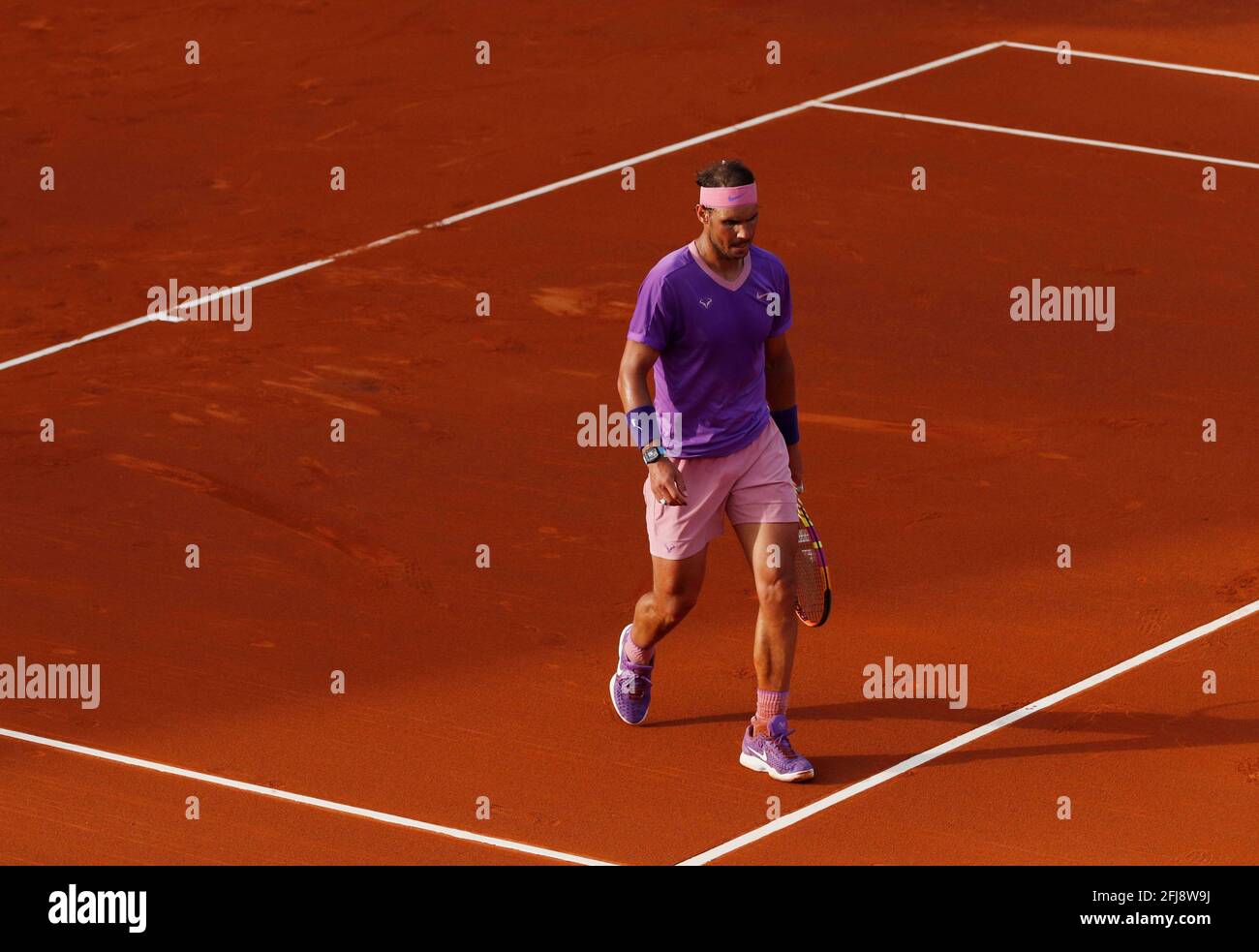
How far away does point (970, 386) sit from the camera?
1341cm

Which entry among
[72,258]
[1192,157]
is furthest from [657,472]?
[1192,157]

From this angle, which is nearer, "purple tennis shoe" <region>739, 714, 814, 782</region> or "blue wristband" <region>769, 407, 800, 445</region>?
"purple tennis shoe" <region>739, 714, 814, 782</region>

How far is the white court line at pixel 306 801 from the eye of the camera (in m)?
8.40

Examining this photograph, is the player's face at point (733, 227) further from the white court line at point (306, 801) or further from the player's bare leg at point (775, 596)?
the white court line at point (306, 801)

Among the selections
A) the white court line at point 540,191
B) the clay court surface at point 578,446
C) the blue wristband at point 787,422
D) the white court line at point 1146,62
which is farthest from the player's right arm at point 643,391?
the white court line at point 1146,62

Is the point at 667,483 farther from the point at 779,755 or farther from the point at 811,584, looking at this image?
the point at 779,755

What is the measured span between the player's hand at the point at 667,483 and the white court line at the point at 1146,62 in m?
13.3

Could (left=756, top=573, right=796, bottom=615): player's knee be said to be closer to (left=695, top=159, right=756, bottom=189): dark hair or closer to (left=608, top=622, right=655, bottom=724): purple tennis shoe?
(left=608, top=622, right=655, bottom=724): purple tennis shoe

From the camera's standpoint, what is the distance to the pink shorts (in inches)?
348

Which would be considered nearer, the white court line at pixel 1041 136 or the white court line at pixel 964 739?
the white court line at pixel 964 739

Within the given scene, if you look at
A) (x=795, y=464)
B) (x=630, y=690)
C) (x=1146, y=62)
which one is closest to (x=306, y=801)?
(x=630, y=690)

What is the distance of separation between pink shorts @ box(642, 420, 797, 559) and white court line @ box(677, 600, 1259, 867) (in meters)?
1.11

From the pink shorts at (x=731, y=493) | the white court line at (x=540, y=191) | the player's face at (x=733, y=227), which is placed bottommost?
the pink shorts at (x=731, y=493)

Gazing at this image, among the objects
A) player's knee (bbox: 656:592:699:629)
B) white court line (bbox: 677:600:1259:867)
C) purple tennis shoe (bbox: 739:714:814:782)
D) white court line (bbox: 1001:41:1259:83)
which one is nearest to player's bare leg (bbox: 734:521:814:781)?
purple tennis shoe (bbox: 739:714:814:782)
